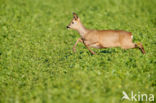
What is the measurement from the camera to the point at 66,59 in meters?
9.44

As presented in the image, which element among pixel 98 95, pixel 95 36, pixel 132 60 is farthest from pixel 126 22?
pixel 98 95

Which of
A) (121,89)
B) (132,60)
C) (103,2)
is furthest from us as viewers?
(103,2)

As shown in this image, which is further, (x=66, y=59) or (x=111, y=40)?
(x=111, y=40)

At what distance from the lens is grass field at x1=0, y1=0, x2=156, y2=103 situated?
6.84m

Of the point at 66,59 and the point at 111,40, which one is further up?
the point at 111,40

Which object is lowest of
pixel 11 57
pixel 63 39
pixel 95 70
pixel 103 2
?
pixel 95 70

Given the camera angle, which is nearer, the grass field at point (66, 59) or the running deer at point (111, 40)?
the grass field at point (66, 59)

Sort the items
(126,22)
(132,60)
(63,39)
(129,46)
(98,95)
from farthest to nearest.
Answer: (126,22) → (63,39) → (129,46) → (132,60) → (98,95)

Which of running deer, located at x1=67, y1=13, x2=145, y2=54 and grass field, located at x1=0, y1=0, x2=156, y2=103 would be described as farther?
running deer, located at x1=67, y1=13, x2=145, y2=54

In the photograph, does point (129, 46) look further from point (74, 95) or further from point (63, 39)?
point (74, 95)

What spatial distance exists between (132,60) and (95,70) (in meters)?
1.40

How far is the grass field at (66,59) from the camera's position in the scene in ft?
22.5

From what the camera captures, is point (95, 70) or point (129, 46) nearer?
point (95, 70)

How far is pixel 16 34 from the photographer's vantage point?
42.2ft
